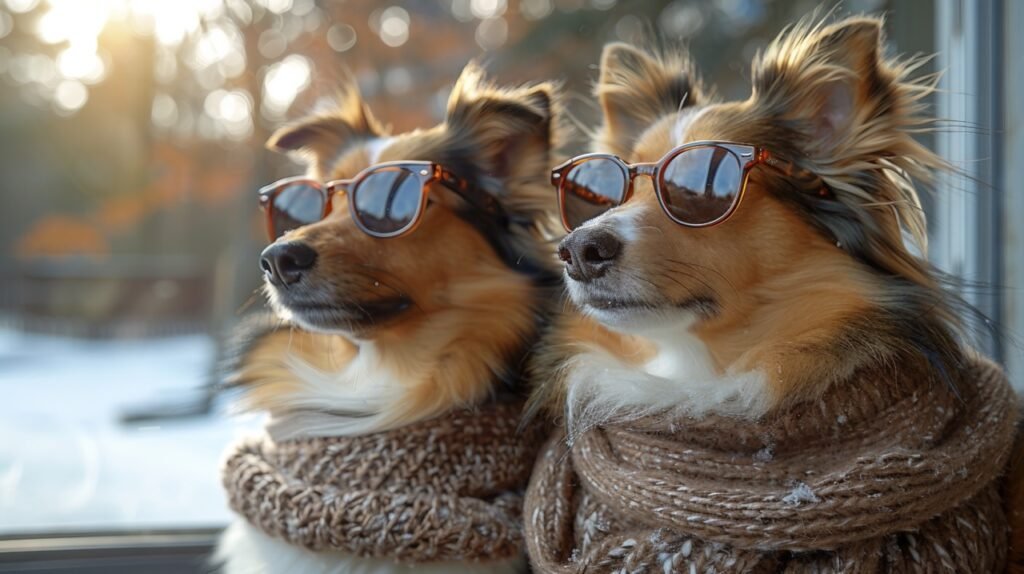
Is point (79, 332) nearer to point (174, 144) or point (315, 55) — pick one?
point (174, 144)

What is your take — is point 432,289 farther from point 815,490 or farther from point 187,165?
point 187,165

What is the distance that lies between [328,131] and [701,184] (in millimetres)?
1097

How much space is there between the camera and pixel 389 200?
1783mm

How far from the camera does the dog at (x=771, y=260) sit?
4.66 feet

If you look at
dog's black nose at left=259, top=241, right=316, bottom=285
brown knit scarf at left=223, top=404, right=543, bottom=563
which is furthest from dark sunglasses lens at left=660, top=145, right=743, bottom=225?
dog's black nose at left=259, top=241, right=316, bottom=285

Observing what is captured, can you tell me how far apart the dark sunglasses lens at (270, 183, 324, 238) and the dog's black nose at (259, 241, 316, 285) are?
218 mm

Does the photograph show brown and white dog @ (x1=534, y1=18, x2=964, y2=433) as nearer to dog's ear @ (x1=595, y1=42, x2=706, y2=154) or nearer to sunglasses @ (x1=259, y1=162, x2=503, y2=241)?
dog's ear @ (x1=595, y1=42, x2=706, y2=154)

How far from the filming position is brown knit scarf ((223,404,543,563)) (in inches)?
61.4

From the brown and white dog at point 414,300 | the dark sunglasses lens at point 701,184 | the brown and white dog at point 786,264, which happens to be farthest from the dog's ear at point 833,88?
the brown and white dog at point 414,300

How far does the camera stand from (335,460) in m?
1.68

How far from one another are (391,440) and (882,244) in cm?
106

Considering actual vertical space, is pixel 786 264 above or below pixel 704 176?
below

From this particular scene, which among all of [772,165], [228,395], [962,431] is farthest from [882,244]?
[228,395]

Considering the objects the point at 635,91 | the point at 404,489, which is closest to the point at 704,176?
the point at 635,91
